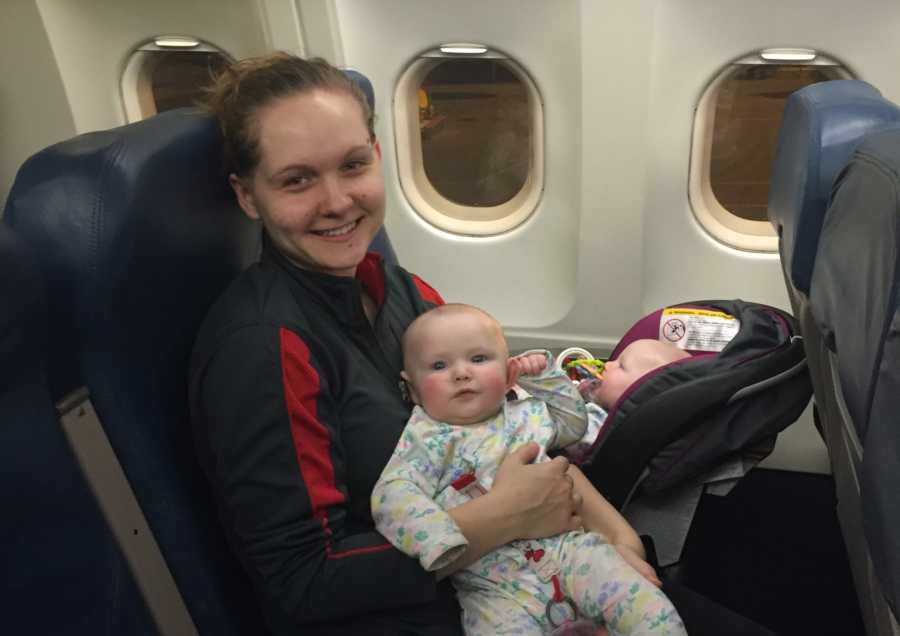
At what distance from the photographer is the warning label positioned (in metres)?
1.85

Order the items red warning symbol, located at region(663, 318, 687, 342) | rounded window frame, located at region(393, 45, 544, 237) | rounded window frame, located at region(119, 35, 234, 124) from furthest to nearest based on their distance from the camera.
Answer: rounded window frame, located at region(119, 35, 234, 124) → rounded window frame, located at region(393, 45, 544, 237) → red warning symbol, located at region(663, 318, 687, 342)

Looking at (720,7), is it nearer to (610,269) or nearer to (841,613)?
(610,269)

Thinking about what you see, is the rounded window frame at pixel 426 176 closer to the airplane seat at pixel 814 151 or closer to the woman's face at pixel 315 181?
the airplane seat at pixel 814 151

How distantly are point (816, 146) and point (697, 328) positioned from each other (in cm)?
67

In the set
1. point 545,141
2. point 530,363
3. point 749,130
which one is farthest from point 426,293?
point 749,130

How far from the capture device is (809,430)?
8.15ft

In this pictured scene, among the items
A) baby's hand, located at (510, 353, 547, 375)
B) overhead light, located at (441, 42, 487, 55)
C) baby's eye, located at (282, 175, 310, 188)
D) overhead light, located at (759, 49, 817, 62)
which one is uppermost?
overhead light, located at (441, 42, 487, 55)

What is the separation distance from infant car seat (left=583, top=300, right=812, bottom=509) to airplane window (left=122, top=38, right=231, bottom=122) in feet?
6.05

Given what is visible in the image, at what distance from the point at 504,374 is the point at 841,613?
137cm

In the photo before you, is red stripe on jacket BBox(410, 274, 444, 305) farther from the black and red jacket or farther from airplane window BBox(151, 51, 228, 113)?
airplane window BBox(151, 51, 228, 113)

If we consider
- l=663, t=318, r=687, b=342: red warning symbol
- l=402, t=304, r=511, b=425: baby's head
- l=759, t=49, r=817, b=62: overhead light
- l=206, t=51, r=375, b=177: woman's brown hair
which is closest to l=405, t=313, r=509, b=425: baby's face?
l=402, t=304, r=511, b=425: baby's head

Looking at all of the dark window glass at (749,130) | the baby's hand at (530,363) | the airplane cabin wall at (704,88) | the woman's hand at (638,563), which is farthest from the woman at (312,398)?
the dark window glass at (749,130)

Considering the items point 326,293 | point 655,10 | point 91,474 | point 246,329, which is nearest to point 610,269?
point 655,10

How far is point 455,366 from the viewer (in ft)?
4.51
